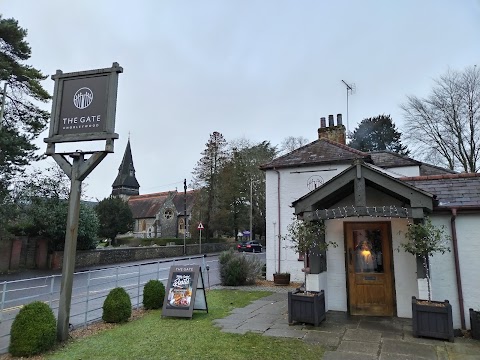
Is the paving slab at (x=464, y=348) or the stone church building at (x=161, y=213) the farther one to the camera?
the stone church building at (x=161, y=213)

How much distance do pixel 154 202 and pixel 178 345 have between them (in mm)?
53825

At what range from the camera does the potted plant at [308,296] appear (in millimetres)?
6957

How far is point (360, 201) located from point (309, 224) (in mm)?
1381

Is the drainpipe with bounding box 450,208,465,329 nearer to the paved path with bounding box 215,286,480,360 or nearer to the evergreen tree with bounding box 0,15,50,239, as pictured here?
the paved path with bounding box 215,286,480,360

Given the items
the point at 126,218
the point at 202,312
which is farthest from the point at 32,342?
the point at 126,218

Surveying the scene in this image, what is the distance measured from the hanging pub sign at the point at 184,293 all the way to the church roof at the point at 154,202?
43763mm

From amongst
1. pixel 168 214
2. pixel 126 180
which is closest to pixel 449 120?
pixel 168 214

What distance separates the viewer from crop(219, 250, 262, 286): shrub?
1348 cm

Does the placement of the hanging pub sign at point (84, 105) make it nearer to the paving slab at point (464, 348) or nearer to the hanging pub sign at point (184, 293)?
the hanging pub sign at point (184, 293)

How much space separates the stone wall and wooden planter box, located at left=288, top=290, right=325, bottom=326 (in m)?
19.7

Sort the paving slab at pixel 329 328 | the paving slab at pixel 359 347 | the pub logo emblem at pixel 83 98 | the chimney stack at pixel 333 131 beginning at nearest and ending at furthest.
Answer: the paving slab at pixel 359 347
the paving slab at pixel 329 328
the pub logo emblem at pixel 83 98
the chimney stack at pixel 333 131

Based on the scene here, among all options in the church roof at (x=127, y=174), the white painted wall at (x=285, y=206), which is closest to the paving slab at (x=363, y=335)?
the white painted wall at (x=285, y=206)

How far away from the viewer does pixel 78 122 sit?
7.14 metres

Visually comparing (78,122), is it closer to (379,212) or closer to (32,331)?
(32,331)
